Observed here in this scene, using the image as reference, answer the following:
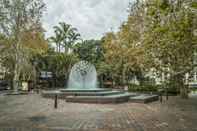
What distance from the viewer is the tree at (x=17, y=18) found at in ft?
87.4

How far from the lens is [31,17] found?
1085 inches

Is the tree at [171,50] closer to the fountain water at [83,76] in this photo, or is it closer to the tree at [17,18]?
the fountain water at [83,76]

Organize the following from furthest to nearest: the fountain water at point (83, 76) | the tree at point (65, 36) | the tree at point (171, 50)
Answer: the tree at point (65, 36), the fountain water at point (83, 76), the tree at point (171, 50)

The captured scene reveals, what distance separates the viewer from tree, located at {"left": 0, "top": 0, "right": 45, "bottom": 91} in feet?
87.4

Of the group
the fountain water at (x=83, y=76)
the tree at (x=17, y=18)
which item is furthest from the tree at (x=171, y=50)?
the tree at (x=17, y=18)

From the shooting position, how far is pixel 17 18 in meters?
26.9

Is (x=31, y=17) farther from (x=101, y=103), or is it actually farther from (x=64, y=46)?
(x=64, y=46)

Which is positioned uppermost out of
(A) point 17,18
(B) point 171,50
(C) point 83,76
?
(A) point 17,18

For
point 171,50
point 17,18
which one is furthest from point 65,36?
point 171,50

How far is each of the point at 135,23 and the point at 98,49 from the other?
29.0m

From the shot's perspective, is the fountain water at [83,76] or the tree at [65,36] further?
the tree at [65,36]

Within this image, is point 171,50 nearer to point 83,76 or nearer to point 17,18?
point 83,76

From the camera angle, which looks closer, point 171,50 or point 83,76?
point 171,50

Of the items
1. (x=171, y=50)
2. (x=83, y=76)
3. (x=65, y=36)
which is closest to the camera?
(x=171, y=50)
